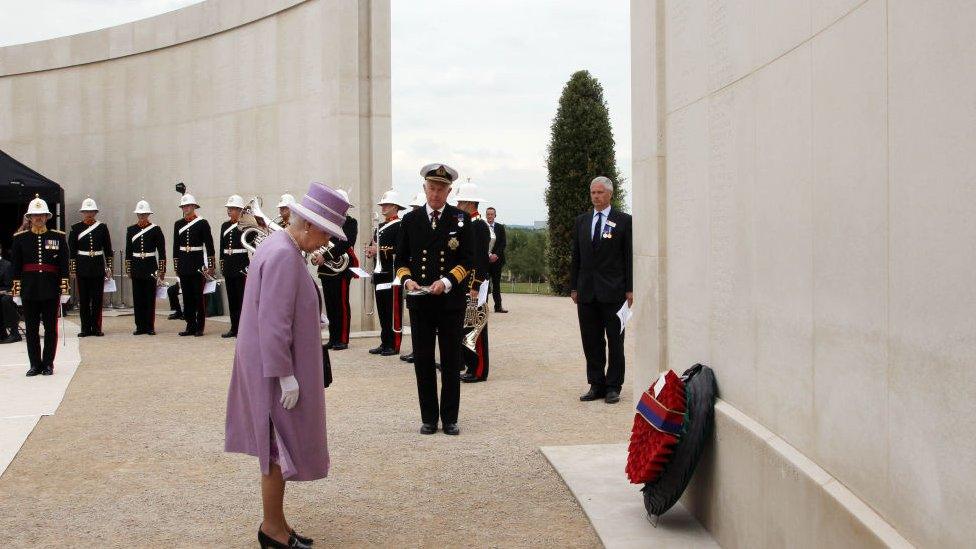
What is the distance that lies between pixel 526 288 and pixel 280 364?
21.6 meters

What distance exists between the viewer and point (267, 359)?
4.16m

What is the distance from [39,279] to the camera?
10094mm

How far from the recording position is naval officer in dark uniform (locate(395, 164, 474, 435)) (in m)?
6.86

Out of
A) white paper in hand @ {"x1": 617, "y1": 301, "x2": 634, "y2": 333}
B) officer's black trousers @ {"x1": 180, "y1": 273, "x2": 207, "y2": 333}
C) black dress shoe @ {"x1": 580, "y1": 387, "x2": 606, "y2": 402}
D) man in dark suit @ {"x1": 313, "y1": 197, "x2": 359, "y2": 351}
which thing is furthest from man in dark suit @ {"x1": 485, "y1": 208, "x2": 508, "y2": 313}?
white paper in hand @ {"x1": 617, "y1": 301, "x2": 634, "y2": 333}

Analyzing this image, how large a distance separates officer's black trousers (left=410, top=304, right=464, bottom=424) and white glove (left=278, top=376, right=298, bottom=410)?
267cm

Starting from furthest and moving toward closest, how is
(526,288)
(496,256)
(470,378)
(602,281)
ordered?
(526,288) < (496,256) < (470,378) < (602,281)

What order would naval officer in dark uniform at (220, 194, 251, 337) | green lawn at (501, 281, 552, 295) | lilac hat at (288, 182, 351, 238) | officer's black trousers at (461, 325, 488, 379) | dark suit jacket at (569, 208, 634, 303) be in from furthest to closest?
green lawn at (501, 281, 552, 295), naval officer in dark uniform at (220, 194, 251, 337), officer's black trousers at (461, 325, 488, 379), dark suit jacket at (569, 208, 634, 303), lilac hat at (288, 182, 351, 238)

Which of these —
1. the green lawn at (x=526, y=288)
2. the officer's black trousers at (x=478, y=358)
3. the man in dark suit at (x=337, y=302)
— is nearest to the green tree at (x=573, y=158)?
the green lawn at (x=526, y=288)

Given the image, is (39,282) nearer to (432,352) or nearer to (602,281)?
(432,352)

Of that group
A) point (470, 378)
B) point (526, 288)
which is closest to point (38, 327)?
point (470, 378)

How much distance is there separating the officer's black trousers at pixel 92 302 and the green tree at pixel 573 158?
10.4 m

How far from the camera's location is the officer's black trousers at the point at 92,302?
14.4 m

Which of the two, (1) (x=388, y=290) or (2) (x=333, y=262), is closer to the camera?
(1) (x=388, y=290)

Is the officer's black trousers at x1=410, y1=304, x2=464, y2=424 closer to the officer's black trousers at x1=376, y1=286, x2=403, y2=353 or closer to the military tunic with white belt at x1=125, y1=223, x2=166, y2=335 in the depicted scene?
the officer's black trousers at x1=376, y1=286, x2=403, y2=353
